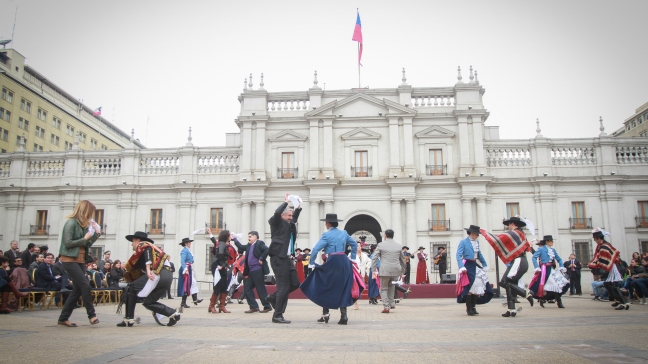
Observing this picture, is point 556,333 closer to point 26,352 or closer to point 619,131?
point 26,352

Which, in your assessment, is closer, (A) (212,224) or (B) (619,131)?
(A) (212,224)

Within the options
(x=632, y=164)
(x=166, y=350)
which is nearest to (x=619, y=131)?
(x=632, y=164)

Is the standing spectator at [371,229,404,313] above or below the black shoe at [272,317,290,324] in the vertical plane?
above

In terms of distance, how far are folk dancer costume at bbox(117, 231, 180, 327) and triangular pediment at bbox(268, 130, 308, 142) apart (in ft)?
80.1

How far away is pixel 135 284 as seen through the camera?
31.0ft

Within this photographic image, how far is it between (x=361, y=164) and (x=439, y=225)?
6163mm

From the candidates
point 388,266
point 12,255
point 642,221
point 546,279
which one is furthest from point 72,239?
point 642,221

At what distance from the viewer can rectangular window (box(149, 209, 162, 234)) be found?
1334 inches

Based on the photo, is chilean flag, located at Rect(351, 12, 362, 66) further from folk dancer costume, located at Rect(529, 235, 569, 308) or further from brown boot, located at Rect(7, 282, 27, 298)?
brown boot, located at Rect(7, 282, 27, 298)

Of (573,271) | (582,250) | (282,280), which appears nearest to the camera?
(282,280)

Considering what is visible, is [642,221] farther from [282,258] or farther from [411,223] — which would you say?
[282,258]

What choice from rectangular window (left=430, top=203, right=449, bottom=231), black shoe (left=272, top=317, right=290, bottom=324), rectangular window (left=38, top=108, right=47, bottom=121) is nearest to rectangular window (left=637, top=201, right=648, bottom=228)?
rectangular window (left=430, top=203, right=449, bottom=231)

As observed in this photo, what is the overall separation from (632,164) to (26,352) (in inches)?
1383

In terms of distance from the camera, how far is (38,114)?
50.8 meters
